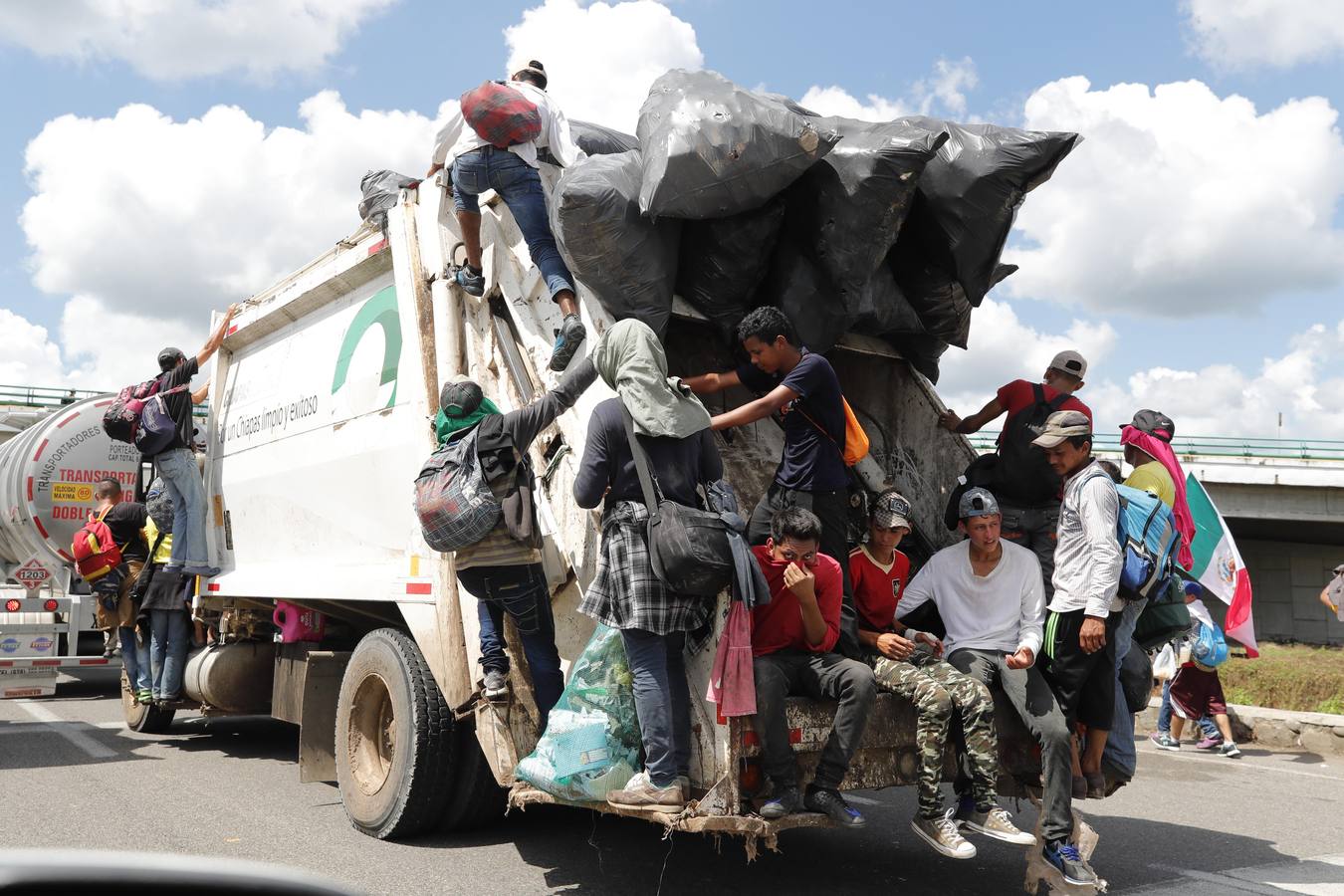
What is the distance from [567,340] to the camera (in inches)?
168

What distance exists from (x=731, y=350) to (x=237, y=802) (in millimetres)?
3483

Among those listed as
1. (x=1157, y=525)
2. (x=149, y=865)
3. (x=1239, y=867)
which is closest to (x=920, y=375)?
(x=1157, y=525)

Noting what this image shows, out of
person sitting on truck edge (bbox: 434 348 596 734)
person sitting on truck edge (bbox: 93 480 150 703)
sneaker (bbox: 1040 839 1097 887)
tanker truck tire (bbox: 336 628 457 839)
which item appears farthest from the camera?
person sitting on truck edge (bbox: 93 480 150 703)

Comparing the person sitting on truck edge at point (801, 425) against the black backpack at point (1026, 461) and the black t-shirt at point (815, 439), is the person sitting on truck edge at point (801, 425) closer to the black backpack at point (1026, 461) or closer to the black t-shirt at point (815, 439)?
the black t-shirt at point (815, 439)

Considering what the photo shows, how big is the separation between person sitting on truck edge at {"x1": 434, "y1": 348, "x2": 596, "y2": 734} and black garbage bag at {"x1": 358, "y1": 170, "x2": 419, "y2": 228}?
1.82m

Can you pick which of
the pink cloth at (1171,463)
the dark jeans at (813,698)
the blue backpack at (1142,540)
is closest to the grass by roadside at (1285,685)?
the pink cloth at (1171,463)

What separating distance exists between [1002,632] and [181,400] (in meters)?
5.52

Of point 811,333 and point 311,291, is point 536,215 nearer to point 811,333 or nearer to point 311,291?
point 811,333

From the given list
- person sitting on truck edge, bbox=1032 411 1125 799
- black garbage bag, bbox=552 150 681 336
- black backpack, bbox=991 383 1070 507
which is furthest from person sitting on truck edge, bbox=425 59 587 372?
black backpack, bbox=991 383 1070 507

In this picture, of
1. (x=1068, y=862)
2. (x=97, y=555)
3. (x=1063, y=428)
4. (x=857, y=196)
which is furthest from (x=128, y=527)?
(x=1068, y=862)

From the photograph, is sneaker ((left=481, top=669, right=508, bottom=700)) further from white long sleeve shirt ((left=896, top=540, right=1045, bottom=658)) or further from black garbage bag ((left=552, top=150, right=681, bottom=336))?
white long sleeve shirt ((left=896, top=540, right=1045, bottom=658))

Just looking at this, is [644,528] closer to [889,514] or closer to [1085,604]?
[889,514]

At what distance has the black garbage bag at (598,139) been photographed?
5.34 meters

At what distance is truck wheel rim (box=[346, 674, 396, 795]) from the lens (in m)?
5.25
